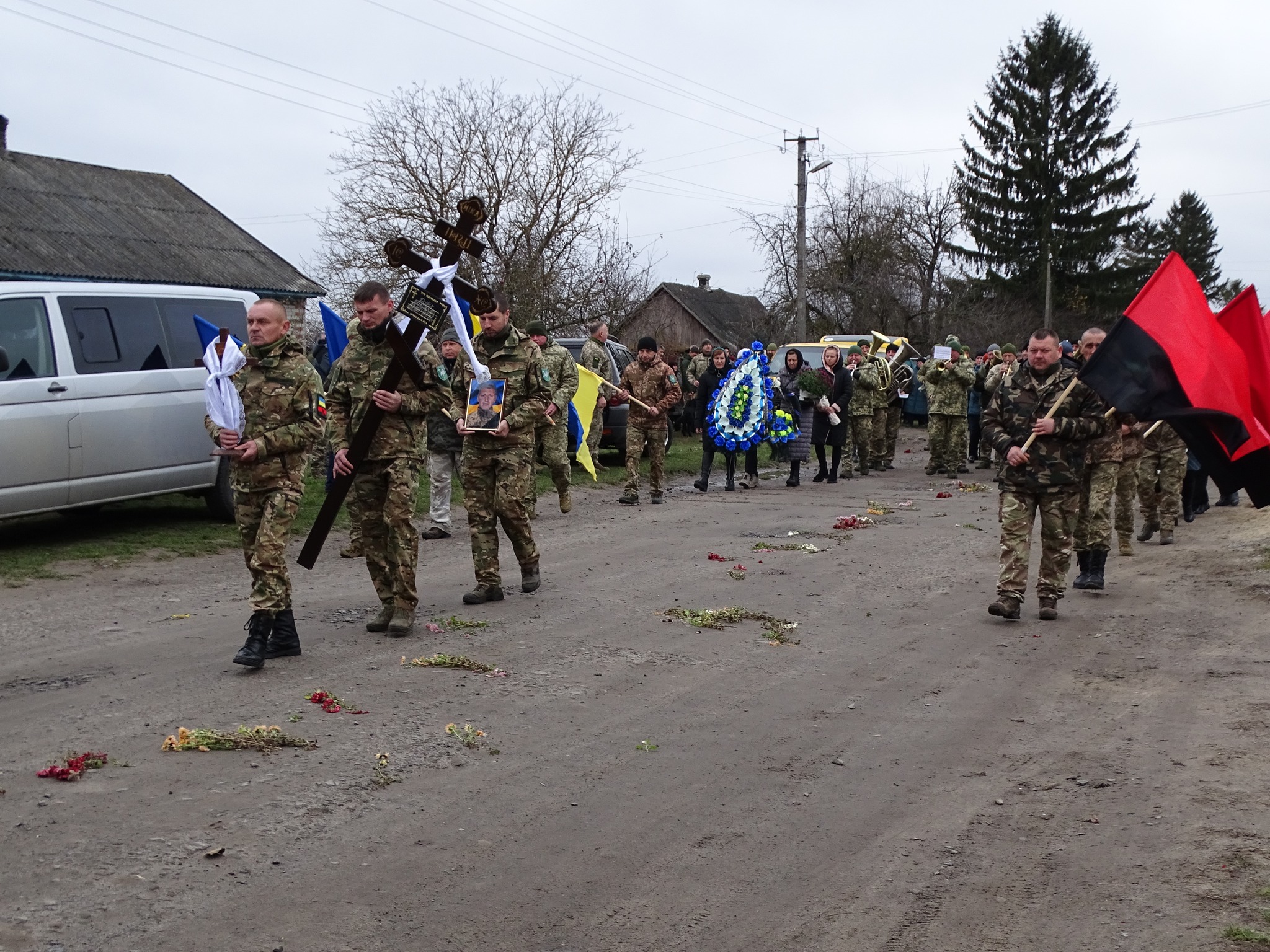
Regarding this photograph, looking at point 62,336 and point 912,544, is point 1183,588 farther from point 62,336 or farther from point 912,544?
point 62,336

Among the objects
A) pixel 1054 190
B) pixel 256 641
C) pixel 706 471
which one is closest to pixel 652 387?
pixel 706 471

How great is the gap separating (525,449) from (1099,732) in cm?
448

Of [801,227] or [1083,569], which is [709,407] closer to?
[1083,569]

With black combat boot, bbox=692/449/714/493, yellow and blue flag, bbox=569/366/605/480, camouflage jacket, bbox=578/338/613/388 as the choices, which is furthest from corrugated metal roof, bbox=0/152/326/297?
yellow and blue flag, bbox=569/366/605/480

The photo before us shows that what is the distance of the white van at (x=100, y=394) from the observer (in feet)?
33.9

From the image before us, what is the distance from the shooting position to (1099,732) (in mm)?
6477

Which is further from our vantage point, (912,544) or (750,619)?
(912,544)

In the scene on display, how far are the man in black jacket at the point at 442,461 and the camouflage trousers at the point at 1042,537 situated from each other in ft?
18.5

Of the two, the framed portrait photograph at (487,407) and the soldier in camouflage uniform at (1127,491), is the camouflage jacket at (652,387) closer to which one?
the soldier in camouflage uniform at (1127,491)

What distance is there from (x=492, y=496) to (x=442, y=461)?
12.3 feet

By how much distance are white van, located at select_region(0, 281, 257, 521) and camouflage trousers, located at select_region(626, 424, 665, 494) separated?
549 centimetres

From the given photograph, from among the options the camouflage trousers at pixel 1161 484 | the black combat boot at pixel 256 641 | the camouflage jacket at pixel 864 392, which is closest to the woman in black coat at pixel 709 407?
the camouflage jacket at pixel 864 392

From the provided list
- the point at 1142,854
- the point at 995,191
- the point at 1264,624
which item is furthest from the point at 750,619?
Answer: the point at 995,191

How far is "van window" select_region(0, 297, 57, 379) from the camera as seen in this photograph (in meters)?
10.4
